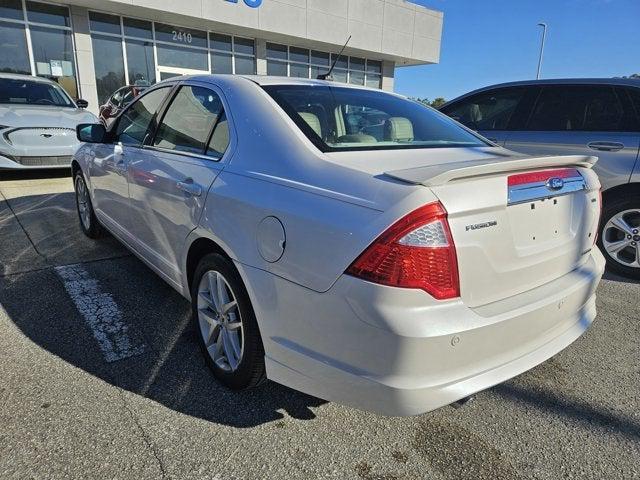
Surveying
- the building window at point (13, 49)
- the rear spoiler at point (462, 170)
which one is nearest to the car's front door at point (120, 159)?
the rear spoiler at point (462, 170)

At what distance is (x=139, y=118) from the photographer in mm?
3605

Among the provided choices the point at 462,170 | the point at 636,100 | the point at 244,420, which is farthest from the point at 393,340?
the point at 636,100

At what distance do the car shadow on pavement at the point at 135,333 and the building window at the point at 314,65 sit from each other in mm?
14206

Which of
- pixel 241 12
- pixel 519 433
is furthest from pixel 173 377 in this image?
pixel 241 12

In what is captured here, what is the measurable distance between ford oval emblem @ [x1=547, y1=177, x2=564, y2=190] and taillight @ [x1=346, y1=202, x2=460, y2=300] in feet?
2.19

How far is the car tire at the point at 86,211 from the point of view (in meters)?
4.68

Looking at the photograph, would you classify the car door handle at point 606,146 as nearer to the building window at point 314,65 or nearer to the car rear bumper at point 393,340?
the car rear bumper at point 393,340

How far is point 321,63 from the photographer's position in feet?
65.4

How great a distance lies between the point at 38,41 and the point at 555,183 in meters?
15.5

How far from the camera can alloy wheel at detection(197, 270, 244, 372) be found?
90.7 inches

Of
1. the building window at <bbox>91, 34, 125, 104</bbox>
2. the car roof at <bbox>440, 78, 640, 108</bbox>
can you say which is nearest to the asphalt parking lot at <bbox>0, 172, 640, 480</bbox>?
the car roof at <bbox>440, 78, 640, 108</bbox>

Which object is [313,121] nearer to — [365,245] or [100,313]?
[365,245]

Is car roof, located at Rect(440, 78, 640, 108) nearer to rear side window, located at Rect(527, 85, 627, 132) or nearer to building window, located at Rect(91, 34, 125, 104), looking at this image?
rear side window, located at Rect(527, 85, 627, 132)

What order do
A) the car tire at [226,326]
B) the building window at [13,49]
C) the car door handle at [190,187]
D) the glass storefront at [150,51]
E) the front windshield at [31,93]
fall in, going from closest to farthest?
the car tire at [226,326], the car door handle at [190,187], the front windshield at [31,93], the building window at [13,49], the glass storefront at [150,51]
